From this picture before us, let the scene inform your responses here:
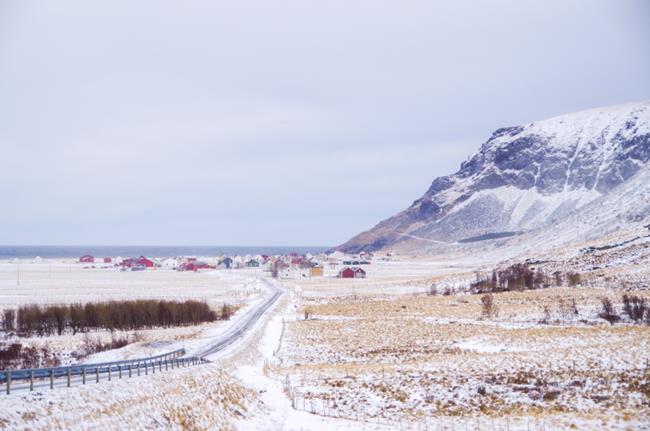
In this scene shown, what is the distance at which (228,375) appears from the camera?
1103 inches

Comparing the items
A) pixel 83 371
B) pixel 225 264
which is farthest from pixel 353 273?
pixel 83 371

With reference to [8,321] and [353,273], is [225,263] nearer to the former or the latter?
[353,273]

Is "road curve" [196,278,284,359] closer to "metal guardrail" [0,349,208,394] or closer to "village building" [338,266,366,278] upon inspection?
"metal guardrail" [0,349,208,394]

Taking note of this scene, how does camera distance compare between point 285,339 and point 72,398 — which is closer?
point 72,398

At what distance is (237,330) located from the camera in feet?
156

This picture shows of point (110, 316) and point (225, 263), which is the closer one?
point (110, 316)

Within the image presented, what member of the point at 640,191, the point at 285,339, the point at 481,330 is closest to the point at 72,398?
the point at 285,339

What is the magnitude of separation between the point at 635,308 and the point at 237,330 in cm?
3225

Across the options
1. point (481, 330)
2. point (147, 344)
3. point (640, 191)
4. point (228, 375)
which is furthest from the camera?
point (640, 191)

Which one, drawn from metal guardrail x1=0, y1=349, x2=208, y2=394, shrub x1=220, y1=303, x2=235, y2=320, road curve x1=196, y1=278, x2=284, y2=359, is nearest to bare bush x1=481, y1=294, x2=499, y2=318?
road curve x1=196, y1=278, x2=284, y2=359

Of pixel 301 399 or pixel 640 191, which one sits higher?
pixel 640 191

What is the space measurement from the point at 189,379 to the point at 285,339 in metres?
18.8

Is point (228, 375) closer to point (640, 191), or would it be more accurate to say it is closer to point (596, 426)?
point (596, 426)

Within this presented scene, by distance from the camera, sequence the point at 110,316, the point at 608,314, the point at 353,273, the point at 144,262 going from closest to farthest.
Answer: the point at 608,314 → the point at 110,316 → the point at 353,273 → the point at 144,262
